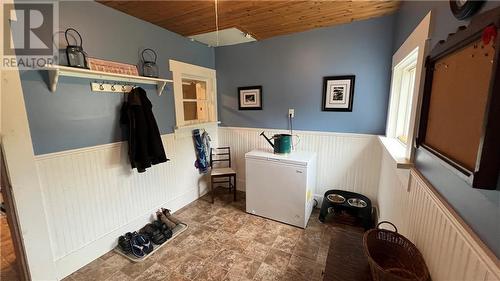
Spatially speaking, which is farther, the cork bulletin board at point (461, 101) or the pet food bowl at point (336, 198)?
the pet food bowl at point (336, 198)

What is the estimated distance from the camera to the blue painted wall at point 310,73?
7.67 ft

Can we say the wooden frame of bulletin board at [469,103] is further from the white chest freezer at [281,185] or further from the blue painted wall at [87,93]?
the blue painted wall at [87,93]

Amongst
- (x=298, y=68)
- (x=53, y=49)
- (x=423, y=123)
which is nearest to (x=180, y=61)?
(x=53, y=49)

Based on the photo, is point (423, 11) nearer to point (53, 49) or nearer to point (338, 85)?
point (338, 85)

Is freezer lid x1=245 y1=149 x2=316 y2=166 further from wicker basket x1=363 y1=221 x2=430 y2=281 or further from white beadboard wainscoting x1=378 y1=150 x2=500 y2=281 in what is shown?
wicker basket x1=363 y1=221 x2=430 y2=281

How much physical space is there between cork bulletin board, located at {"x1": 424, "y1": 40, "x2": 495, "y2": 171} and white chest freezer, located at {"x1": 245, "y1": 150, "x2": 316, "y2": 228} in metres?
1.42

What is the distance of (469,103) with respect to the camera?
0.70 metres

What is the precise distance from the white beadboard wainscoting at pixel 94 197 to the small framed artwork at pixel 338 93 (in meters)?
2.08

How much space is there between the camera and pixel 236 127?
10.9ft

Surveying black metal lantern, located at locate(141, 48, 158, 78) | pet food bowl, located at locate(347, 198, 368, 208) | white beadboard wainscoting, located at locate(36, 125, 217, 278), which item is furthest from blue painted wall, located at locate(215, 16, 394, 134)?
white beadboard wainscoting, located at locate(36, 125, 217, 278)

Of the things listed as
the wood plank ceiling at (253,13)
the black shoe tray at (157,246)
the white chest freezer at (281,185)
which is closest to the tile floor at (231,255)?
the black shoe tray at (157,246)

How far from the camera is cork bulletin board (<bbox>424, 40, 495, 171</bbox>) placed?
62 centimetres

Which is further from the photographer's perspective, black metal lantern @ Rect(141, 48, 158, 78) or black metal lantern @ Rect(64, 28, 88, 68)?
black metal lantern @ Rect(141, 48, 158, 78)

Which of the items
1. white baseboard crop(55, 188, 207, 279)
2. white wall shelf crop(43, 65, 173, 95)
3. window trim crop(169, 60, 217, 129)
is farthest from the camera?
window trim crop(169, 60, 217, 129)
